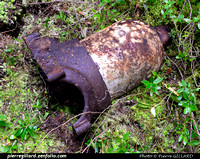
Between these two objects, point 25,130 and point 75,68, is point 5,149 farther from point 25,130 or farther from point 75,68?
point 75,68

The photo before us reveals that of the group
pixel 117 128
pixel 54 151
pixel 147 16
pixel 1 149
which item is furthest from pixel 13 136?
pixel 147 16

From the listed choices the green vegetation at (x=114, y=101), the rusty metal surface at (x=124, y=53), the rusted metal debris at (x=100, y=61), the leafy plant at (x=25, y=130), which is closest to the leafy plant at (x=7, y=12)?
the green vegetation at (x=114, y=101)

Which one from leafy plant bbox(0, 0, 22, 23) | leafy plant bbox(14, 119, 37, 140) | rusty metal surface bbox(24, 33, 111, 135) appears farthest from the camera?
leafy plant bbox(0, 0, 22, 23)

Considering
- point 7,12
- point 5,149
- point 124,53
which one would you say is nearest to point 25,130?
point 5,149

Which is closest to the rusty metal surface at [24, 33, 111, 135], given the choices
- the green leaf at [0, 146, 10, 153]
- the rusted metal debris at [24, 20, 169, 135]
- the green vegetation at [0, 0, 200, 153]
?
the rusted metal debris at [24, 20, 169, 135]

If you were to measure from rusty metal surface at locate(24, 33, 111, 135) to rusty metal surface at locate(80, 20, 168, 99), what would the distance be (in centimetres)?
9

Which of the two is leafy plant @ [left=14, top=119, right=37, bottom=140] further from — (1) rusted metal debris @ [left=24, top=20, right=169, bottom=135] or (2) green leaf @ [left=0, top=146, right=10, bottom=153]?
(1) rusted metal debris @ [left=24, top=20, right=169, bottom=135]

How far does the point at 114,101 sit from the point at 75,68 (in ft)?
2.10

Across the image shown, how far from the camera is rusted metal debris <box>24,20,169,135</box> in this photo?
159cm

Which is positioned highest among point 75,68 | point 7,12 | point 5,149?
point 7,12

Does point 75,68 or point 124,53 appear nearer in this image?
point 75,68

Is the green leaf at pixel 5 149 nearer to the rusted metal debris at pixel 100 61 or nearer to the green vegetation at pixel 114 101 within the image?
the green vegetation at pixel 114 101

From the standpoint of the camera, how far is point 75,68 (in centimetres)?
162

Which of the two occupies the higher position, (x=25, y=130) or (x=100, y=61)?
(x=100, y=61)
